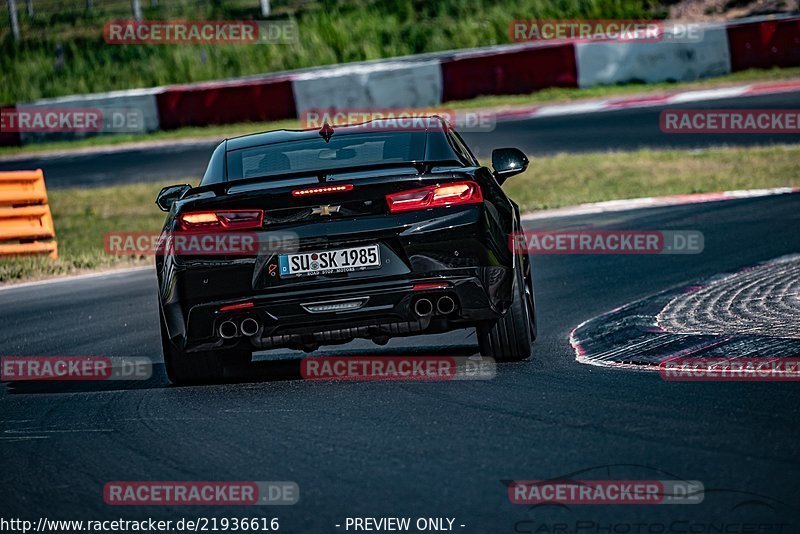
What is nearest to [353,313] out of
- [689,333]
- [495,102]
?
[689,333]

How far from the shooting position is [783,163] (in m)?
18.6

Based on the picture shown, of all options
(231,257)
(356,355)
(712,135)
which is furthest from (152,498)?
(712,135)

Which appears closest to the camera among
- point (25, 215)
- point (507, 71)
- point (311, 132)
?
point (311, 132)

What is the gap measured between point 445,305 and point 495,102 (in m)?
21.7

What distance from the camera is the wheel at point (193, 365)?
7500 mm

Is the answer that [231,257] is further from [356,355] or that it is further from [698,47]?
[698,47]

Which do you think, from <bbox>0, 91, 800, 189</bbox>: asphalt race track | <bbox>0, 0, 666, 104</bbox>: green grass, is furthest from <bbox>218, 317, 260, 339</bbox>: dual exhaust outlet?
<bbox>0, 0, 666, 104</bbox>: green grass
